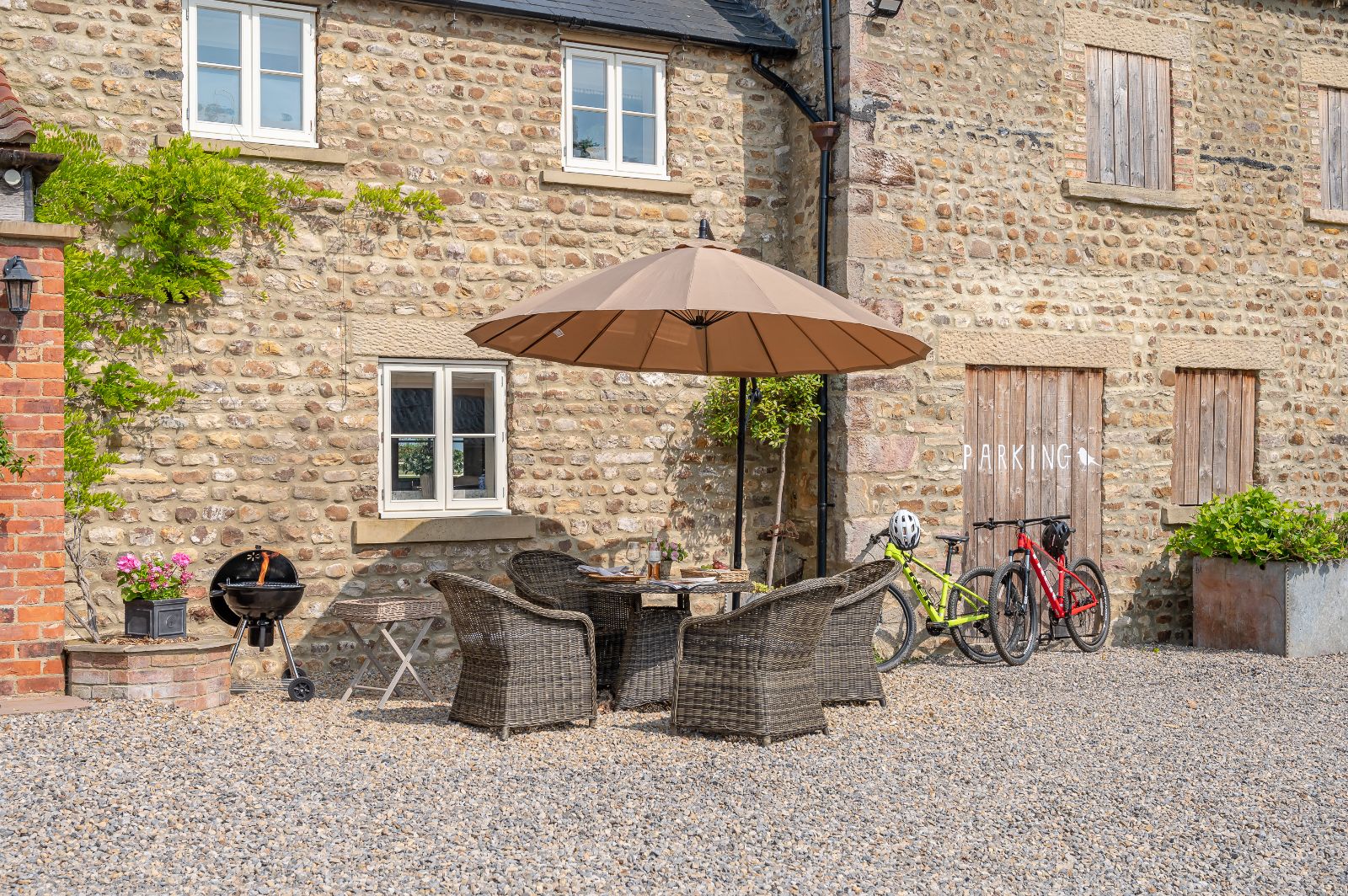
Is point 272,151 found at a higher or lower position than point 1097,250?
higher

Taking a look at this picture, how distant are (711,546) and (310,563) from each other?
2.88 meters

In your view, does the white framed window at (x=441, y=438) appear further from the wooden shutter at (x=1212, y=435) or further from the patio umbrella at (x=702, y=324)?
the wooden shutter at (x=1212, y=435)

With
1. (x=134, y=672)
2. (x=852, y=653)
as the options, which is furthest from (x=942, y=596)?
(x=134, y=672)

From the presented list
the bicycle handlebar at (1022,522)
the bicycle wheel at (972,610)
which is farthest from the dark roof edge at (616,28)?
the bicycle wheel at (972,610)

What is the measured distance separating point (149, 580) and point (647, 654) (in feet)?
9.22

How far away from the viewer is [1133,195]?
10031mm

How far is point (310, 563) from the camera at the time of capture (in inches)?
322

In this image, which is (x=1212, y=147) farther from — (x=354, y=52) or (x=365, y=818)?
(x=365, y=818)

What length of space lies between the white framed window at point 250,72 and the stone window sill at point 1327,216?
821 centimetres

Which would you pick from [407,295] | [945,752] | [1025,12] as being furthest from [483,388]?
[1025,12]

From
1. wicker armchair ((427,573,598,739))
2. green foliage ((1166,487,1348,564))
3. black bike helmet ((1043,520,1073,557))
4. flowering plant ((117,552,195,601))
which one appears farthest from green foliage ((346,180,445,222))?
green foliage ((1166,487,1348,564))

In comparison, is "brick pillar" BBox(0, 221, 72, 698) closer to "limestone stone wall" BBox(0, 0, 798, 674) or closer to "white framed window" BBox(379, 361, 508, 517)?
"limestone stone wall" BBox(0, 0, 798, 674)

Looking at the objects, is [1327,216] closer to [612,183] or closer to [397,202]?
[612,183]

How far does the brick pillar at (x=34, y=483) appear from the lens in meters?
6.52
